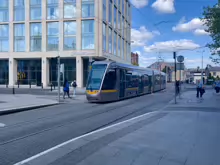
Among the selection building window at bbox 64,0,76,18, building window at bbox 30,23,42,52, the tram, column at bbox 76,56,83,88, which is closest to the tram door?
the tram

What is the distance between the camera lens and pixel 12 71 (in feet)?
152

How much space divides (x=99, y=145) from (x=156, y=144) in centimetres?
150

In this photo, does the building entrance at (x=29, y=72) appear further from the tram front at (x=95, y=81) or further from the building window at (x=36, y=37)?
the tram front at (x=95, y=81)

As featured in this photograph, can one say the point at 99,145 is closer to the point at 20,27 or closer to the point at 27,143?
the point at 27,143

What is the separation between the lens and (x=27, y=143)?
681cm

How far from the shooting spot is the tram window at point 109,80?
17594mm

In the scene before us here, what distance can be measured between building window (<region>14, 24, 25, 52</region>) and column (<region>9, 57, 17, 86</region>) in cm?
213

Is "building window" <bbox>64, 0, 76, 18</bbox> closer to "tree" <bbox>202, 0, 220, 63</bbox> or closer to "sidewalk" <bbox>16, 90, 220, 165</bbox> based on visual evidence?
"tree" <bbox>202, 0, 220, 63</bbox>

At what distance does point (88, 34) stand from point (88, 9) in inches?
164

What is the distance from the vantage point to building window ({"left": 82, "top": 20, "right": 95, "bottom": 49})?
41.9 m

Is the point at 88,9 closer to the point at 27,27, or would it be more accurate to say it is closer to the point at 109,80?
the point at 27,27

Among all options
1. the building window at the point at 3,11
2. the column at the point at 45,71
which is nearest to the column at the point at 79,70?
the column at the point at 45,71

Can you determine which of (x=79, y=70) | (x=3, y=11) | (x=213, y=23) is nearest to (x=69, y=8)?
(x=79, y=70)

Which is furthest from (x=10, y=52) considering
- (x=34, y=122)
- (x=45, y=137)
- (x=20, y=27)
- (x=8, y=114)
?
(x=45, y=137)
